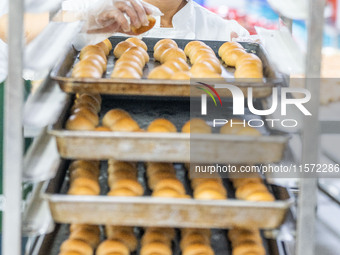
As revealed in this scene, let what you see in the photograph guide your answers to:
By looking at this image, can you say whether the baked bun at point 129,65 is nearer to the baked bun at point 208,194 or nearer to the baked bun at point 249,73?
the baked bun at point 249,73

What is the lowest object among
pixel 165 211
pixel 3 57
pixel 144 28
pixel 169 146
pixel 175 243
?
pixel 175 243

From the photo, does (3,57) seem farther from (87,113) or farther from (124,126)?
(124,126)

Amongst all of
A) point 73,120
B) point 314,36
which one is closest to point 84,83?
point 73,120

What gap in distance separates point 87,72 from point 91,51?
30 centimetres

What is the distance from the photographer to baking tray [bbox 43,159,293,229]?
1449mm

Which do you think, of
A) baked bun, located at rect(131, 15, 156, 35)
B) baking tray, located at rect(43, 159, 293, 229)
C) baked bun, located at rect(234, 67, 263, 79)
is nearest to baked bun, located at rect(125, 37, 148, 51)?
baked bun, located at rect(131, 15, 156, 35)

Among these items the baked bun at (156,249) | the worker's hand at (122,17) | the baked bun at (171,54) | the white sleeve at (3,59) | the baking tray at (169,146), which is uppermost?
the worker's hand at (122,17)

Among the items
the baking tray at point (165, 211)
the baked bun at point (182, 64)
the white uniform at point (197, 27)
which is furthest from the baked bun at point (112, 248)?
the white uniform at point (197, 27)

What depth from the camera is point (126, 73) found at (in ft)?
5.31

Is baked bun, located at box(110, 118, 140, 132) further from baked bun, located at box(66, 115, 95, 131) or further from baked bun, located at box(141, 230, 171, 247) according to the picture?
baked bun, located at box(141, 230, 171, 247)

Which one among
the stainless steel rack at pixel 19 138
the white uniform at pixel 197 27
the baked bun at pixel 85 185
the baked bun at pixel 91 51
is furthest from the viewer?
the white uniform at pixel 197 27

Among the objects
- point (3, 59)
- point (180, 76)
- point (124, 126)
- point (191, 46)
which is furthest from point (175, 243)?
point (3, 59)

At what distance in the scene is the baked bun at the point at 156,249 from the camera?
1604mm

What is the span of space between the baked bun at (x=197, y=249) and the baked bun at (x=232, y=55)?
0.71m
